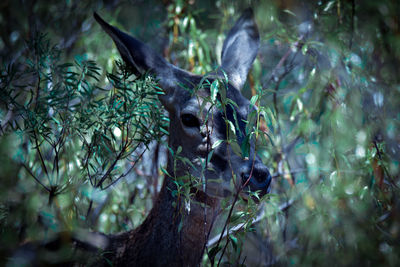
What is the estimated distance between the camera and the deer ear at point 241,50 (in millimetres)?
3303

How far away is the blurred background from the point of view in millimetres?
2387

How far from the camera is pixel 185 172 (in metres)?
2.75

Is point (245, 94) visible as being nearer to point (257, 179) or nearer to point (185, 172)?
point (185, 172)

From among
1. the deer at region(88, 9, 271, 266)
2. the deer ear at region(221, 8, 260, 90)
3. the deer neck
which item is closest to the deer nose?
the deer at region(88, 9, 271, 266)

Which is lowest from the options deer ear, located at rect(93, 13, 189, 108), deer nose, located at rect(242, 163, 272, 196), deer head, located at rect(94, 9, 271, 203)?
deer nose, located at rect(242, 163, 272, 196)

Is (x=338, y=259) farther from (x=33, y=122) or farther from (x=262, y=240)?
(x=33, y=122)

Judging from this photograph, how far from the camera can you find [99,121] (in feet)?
7.82

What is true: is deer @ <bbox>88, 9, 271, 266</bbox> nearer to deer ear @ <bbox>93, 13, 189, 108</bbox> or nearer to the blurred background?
deer ear @ <bbox>93, 13, 189, 108</bbox>

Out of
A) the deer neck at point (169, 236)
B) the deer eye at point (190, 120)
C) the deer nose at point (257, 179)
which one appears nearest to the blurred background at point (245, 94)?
the deer nose at point (257, 179)

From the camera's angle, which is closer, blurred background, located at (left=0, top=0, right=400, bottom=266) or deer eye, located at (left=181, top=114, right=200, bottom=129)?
blurred background, located at (left=0, top=0, right=400, bottom=266)

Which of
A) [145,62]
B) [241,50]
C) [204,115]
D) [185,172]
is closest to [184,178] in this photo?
[185,172]

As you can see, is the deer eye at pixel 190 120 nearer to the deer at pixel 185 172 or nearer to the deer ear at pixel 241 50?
the deer at pixel 185 172

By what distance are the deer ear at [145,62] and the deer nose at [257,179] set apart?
3.11 feet

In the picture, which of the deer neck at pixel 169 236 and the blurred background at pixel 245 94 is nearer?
the blurred background at pixel 245 94
